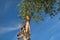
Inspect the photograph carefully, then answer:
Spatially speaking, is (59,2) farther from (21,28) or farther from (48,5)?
(21,28)

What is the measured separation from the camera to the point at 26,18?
61.0ft

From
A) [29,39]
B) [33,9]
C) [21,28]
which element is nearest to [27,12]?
[33,9]

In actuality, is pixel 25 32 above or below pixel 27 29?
below

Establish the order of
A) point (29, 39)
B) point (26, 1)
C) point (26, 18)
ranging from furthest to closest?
point (26, 1), point (26, 18), point (29, 39)

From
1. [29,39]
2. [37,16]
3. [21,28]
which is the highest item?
[37,16]

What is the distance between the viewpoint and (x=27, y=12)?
768 inches

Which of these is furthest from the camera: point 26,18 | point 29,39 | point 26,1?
point 26,1

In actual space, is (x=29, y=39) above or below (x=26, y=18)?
below

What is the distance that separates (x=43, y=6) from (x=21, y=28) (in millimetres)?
3518

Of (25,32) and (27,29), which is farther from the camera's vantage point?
(27,29)

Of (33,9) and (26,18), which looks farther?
(33,9)

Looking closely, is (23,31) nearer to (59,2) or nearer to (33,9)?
(33,9)

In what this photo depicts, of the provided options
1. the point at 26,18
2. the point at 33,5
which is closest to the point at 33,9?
the point at 33,5

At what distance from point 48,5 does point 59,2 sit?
4.03 ft
